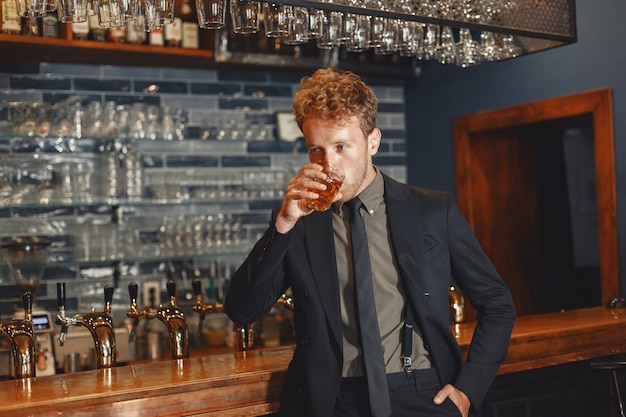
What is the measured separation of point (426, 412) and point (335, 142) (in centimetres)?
74

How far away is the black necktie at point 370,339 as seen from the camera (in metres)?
2.16

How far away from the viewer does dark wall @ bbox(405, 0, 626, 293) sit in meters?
4.34

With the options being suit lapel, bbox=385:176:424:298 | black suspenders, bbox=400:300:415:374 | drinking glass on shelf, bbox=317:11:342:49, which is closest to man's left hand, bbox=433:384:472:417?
black suspenders, bbox=400:300:415:374

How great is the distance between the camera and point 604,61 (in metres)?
4.40

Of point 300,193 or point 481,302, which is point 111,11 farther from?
point 481,302

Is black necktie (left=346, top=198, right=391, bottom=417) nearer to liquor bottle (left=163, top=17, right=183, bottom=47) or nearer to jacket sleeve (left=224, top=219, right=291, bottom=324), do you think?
jacket sleeve (left=224, top=219, right=291, bottom=324)

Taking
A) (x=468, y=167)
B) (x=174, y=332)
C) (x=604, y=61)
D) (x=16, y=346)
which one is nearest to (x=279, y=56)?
(x=468, y=167)

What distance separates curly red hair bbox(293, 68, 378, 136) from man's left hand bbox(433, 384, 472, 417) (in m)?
0.69

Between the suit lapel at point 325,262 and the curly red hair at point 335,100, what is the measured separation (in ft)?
0.88

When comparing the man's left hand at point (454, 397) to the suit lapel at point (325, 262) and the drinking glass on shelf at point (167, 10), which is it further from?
the drinking glass on shelf at point (167, 10)

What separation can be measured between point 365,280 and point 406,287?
11cm

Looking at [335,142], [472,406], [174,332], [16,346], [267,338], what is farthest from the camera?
[267,338]

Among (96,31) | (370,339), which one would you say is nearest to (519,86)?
(96,31)

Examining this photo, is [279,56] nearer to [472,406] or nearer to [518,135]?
[518,135]
